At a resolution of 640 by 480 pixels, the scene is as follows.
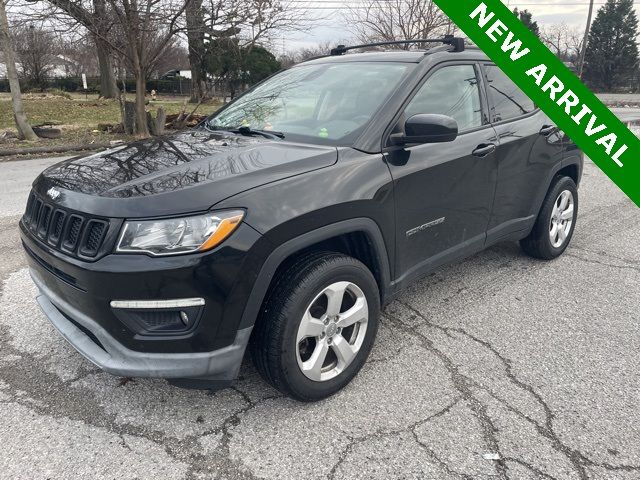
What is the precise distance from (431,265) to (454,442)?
1.16 m

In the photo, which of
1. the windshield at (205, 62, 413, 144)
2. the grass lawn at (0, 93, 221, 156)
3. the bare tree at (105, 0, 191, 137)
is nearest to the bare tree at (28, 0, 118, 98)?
the bare tree at (105, 0, 191, 137)

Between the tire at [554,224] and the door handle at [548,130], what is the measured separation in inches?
17.5

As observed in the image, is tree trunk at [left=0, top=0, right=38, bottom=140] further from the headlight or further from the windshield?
the headlight

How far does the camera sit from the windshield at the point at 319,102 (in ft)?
9.82

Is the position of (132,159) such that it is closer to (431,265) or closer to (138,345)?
(138,345)

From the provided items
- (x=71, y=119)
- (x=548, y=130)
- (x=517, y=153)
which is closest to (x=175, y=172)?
(x=517, y=153)

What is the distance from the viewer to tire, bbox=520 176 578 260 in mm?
4242

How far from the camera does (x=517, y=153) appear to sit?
12.3 feet

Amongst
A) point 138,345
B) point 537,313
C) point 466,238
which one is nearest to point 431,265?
point 466,238

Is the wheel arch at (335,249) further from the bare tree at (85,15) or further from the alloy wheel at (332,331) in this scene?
the bare tree at (85,15)

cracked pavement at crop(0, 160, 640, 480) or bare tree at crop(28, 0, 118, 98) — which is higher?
bare tree at crop(28, 0, 118, 98)

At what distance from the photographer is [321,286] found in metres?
2.45

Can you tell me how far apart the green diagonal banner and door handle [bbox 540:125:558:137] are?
0.30ft

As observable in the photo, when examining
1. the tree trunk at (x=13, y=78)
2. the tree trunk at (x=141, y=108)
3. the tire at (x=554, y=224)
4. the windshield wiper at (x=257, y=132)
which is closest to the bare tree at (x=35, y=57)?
the tree trunk at (x=13, y=78)
